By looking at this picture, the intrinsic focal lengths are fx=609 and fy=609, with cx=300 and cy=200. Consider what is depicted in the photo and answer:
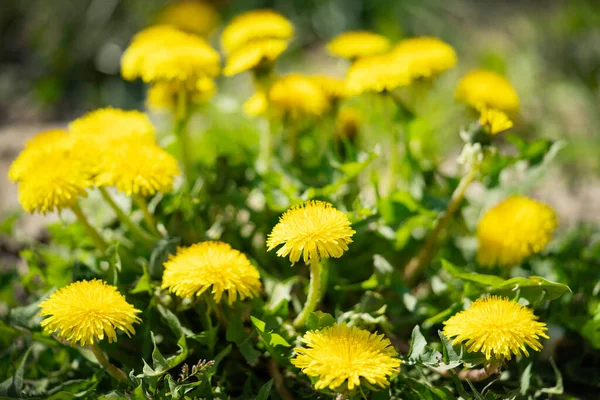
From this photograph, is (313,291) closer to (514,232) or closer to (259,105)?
(514,232)

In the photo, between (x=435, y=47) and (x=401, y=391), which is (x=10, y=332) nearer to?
(x=401, y=391)

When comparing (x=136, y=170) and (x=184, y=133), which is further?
(x=184, y=133)

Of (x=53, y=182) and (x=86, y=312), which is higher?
(x=53, y=182)

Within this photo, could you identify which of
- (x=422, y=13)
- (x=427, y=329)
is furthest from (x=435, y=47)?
(x=422, y=13)

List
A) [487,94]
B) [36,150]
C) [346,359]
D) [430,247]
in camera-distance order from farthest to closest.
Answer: [487,94] → [430,247] → [36,150] → [346,359]

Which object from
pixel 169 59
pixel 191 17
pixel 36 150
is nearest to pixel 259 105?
pixel 169 59

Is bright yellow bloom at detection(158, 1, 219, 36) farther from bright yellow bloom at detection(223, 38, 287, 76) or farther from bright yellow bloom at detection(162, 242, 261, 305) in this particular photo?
bright yellow bloom at detection(162, 242, 261, 305)
